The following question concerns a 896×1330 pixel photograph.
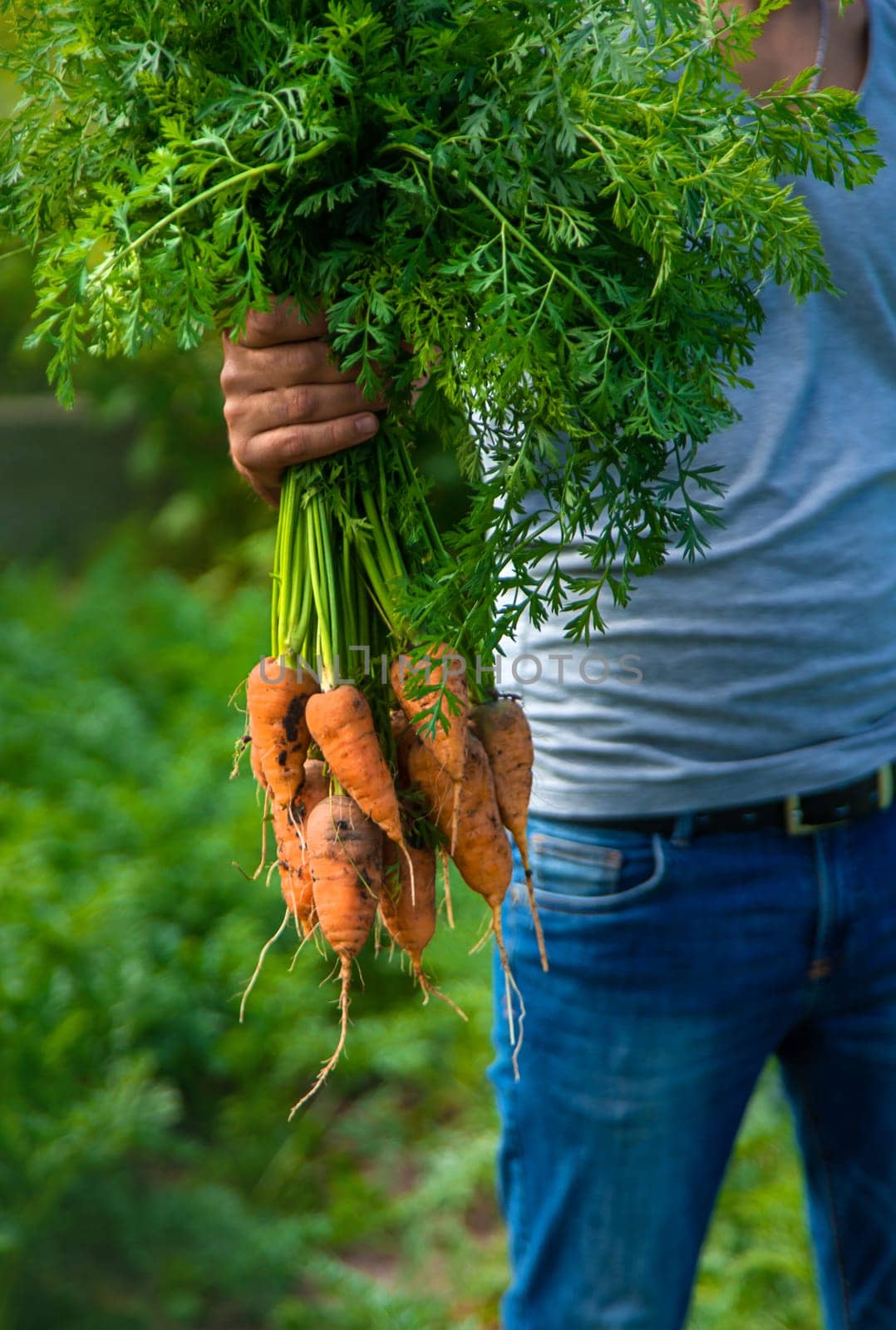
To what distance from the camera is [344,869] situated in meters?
1.29

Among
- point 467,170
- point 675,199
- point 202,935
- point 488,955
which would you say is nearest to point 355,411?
point 467,170

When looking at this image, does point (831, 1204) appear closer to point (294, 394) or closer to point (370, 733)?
point (370, 733)

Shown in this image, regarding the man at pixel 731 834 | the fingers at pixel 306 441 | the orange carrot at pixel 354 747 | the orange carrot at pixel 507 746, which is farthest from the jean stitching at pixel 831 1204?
the fingers at pixel 306 441

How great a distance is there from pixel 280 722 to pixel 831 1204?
970 millimetres

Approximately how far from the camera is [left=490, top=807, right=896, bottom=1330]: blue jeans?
1.45 metres

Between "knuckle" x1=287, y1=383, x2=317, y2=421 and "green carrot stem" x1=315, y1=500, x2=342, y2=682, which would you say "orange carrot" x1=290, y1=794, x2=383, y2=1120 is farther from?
"knuckle" x1=287, y1=383, x2=317, y2=421

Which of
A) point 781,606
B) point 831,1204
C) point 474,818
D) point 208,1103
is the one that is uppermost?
point 781,606

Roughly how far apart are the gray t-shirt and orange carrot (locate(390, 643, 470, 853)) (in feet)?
0.71

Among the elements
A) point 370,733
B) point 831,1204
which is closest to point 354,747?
point 370,733

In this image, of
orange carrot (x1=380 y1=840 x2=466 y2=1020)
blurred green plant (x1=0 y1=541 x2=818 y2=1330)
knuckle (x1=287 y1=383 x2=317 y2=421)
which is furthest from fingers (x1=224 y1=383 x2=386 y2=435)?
blurred green plant (x1=0 y1=541 x2=818 y2=1330)

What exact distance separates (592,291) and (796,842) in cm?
71

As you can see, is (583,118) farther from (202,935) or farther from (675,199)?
(202,935)

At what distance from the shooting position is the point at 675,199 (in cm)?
104

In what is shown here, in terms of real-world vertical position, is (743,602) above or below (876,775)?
above
